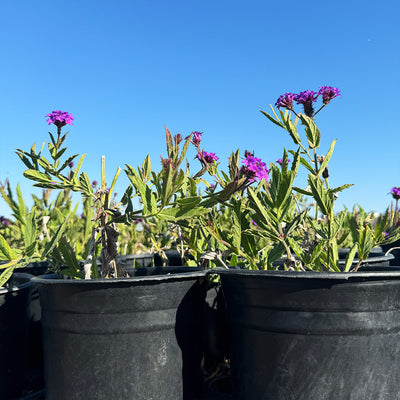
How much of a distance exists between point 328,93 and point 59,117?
86 cm

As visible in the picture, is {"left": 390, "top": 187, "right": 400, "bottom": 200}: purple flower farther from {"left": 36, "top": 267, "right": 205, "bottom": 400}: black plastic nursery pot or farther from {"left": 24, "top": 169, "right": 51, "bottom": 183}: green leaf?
{"left": 24, "top": 169, "right": 51, "bottom": 183}: green leaf

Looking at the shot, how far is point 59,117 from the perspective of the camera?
134cm

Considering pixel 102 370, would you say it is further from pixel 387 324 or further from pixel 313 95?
pixel 313 95

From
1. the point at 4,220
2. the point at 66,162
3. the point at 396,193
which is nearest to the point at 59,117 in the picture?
the point at 66,162

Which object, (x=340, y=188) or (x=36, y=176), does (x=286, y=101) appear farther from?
(x=36, y=176)

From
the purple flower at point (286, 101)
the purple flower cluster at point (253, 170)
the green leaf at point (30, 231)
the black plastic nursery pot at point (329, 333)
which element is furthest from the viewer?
the purple flower at point (286, 101)

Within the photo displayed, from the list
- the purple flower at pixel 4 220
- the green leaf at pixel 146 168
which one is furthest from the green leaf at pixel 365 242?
the purple flower at pixel 4 220

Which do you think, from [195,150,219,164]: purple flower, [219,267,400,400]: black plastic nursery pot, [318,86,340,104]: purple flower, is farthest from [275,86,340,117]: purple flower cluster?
[219,267,400,400]: black plastic nursery pot

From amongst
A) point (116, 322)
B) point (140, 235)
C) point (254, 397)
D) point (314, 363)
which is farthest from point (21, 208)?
point (140, 235)

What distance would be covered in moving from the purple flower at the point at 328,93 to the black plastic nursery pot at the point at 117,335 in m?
0.70

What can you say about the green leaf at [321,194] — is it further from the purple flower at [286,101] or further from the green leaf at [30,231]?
the green leaf at [30,231]

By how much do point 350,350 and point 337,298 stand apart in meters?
0.14

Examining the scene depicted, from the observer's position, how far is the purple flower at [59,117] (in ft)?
4.40

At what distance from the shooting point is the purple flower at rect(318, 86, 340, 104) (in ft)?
4.49
